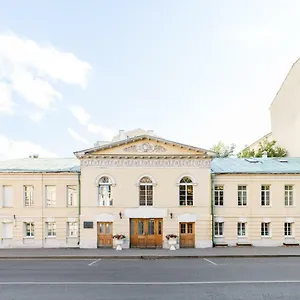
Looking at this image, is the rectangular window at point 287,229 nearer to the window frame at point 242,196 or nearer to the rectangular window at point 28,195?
the window frame at point 242,196

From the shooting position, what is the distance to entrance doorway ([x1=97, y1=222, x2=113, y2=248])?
30.8 m

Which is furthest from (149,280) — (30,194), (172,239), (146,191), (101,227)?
(30,194)

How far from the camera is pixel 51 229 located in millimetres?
A: 31672

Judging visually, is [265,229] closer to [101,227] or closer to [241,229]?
[241,229]

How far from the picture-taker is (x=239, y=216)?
3197 centimetres

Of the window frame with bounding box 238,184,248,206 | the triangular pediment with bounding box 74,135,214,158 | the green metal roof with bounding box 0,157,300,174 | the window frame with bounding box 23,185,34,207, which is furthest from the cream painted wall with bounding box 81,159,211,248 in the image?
the window frame with bounding box 23,185,34,207

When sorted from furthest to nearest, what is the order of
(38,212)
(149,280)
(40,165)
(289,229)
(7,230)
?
(40,165), (289,229), (38,212), (7,230), (149,280)

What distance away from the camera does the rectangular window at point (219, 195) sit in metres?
32.2

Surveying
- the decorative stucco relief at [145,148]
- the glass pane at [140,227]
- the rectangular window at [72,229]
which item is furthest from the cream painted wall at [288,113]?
the rectangular window at [72,229]

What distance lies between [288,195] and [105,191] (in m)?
14.6

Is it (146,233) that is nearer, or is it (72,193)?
(146,233)

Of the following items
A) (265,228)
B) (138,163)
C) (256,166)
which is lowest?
(265,228)

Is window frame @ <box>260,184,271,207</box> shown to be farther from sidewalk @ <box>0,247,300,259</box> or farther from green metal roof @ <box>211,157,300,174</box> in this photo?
sidewalk @ <box>0,247,300,259</box>

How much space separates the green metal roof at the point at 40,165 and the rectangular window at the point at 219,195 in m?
11.1
